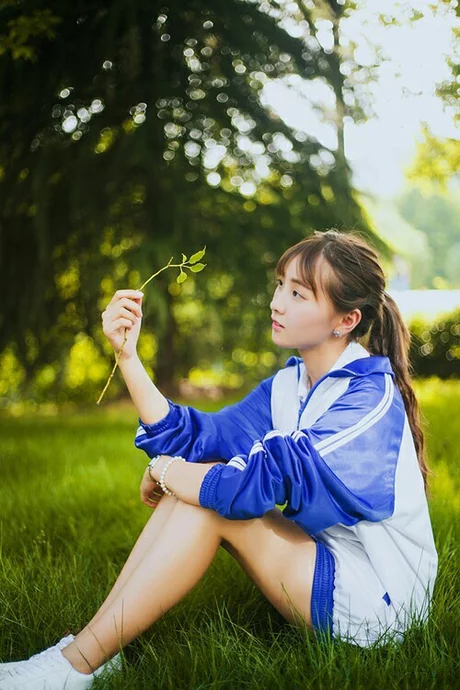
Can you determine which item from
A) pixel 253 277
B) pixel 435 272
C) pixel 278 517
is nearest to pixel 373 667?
pixel 278 517

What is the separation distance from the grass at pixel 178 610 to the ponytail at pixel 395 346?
47cm

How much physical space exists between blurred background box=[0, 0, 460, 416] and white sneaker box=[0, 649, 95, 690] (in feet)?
7.28

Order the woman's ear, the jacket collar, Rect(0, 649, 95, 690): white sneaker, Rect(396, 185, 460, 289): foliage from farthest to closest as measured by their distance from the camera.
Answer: Rect(396, 185, 460, 289): foliage
the woman's ear
the jacket collar
Rect(0, 649, 95, 690): white sneaker

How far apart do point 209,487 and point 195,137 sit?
2.86 m

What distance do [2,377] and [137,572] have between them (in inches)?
241

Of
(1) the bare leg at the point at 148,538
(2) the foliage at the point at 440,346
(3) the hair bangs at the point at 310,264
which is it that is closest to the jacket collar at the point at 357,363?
(3) the hair bangs at the point at 310,264

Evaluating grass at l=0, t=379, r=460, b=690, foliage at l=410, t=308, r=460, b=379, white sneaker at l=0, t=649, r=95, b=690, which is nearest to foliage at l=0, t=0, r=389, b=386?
grass at l=0, t=379, r=460, b=690

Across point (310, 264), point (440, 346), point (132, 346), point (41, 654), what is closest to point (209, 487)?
point (132, 346)

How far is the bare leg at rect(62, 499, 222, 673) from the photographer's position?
166 cm

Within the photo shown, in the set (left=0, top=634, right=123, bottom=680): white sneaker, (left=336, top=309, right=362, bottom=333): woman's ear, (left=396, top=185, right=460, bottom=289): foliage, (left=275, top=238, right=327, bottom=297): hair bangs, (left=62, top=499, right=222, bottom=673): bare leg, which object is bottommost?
(left=396, top=185, right=460, bottom=289): foliage

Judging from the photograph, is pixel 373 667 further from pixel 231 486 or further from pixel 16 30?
pixel 16 30

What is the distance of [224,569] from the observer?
2.32m

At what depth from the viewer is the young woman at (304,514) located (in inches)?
64.1

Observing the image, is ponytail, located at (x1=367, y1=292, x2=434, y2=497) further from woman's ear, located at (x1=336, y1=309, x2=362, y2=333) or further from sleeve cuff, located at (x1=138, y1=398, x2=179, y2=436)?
sleeve cuff, located at (x1=138, y1=398, x2=179, y2=436)
